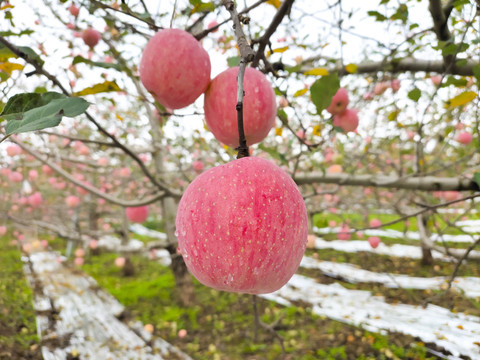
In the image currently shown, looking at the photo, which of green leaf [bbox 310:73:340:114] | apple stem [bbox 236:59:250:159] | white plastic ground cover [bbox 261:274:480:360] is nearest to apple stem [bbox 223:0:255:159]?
apple stem [bbox 236:59:250:159]

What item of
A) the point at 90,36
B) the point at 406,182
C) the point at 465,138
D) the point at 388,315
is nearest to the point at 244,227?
the point at 406,182

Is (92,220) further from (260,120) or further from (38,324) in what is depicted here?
(260,120)

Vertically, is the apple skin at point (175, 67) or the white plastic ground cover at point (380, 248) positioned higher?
the apple skin at point (175, 67)

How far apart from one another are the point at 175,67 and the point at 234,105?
6.8 inches

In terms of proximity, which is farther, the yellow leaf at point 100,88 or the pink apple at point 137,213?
the pink apple at point 137,213

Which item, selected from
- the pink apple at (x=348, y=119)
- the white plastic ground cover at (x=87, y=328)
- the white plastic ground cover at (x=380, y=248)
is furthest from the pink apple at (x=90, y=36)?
the white plastic ground cover at (x=380, y=248)

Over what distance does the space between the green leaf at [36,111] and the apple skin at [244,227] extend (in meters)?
0.24

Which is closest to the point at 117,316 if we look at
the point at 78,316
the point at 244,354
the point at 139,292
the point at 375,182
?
the point at 78,316

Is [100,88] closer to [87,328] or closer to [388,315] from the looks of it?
[87,328]

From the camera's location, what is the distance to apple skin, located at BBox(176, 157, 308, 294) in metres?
0.48

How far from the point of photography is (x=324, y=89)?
2.48 feet

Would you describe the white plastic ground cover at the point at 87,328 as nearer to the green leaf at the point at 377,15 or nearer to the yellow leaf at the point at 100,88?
the yellow leaf at the point at 100,88

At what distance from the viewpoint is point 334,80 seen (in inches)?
29.4

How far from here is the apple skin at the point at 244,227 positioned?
18.7 inches
